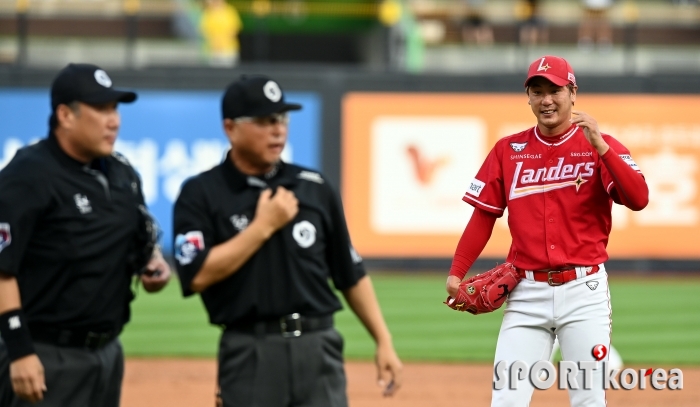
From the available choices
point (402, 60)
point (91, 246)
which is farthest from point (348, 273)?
point (402, 60)

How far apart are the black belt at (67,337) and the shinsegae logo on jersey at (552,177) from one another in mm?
2244

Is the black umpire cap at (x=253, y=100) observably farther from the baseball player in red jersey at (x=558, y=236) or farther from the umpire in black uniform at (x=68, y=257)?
the baseball player in red jersey at (x=558, y=236)

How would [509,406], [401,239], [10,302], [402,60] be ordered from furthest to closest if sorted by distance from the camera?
[402,60]
[401,239]
[509,406]
[10,302]

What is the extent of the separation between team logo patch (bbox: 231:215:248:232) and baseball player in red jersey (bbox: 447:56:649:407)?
1637 millimetres

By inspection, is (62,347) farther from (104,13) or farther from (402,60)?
(104,13)

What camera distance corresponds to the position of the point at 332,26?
89.0 ft

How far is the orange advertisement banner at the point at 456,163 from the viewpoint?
59.4 feet

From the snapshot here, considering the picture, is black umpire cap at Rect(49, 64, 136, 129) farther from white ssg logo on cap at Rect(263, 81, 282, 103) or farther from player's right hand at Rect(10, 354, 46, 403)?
player's right hand at Rect(10, 354, 46, 403)

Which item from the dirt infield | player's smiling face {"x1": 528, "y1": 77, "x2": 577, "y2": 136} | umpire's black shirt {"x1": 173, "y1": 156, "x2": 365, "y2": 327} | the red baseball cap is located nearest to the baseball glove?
player's smiling face {"x1": 528, "y1": 77, "x2": 577, "y2": 136}

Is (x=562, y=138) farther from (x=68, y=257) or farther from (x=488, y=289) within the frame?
(x=68, y=257)

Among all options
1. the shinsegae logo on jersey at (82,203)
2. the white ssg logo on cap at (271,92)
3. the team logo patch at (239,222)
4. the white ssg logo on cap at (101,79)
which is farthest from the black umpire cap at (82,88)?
the team logo patch at (239,222)

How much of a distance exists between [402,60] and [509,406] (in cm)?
1714

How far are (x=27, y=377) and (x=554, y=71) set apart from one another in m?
2.88

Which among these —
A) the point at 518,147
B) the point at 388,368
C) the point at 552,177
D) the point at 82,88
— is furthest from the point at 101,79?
the point at 552,177
